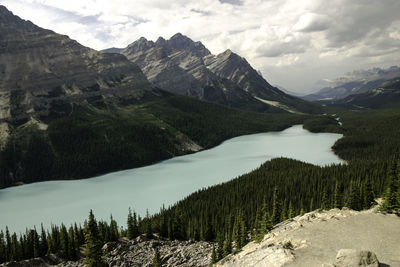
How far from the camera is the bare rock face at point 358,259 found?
21625 millimetres

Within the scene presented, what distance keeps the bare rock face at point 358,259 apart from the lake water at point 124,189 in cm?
7304

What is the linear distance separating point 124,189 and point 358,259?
112310mm

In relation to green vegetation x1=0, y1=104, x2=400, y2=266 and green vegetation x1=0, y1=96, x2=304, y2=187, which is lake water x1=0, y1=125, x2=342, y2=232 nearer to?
green vegetation x1=0, y1=96, x2=304, y2=187

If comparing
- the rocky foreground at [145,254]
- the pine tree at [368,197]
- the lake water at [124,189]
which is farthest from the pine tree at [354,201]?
the lake water at [124,189]

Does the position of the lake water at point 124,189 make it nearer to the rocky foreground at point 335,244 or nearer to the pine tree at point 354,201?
the pine tree at point 354,201

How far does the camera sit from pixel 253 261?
28500 mm

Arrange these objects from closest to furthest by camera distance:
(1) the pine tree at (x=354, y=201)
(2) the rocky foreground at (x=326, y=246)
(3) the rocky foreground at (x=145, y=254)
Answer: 1. (2) the rocky foreground at (x=326, y=246)
2. (3) the rocky foreground at (x=145, y=254)
3. (1) the pine tree at (x=354, y=201)

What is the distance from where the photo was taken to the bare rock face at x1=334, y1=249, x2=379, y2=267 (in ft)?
70.9

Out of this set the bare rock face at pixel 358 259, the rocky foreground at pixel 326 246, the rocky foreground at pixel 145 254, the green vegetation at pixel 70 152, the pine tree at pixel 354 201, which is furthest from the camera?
the green vegetation at pixel 70 152

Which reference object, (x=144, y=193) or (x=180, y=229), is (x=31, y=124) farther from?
(x=180, y=229)

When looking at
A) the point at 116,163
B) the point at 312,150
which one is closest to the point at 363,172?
the point at 312,150

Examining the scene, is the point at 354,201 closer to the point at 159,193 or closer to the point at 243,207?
the point at 243,207

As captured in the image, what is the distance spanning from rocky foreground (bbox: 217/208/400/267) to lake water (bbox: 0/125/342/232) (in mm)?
63864

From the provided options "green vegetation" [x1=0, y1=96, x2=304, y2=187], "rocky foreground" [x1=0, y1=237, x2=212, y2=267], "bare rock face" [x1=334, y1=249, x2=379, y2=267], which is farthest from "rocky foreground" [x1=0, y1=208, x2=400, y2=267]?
"green vegetation" [x1=0, y1=96, x2=304, y2=187]
